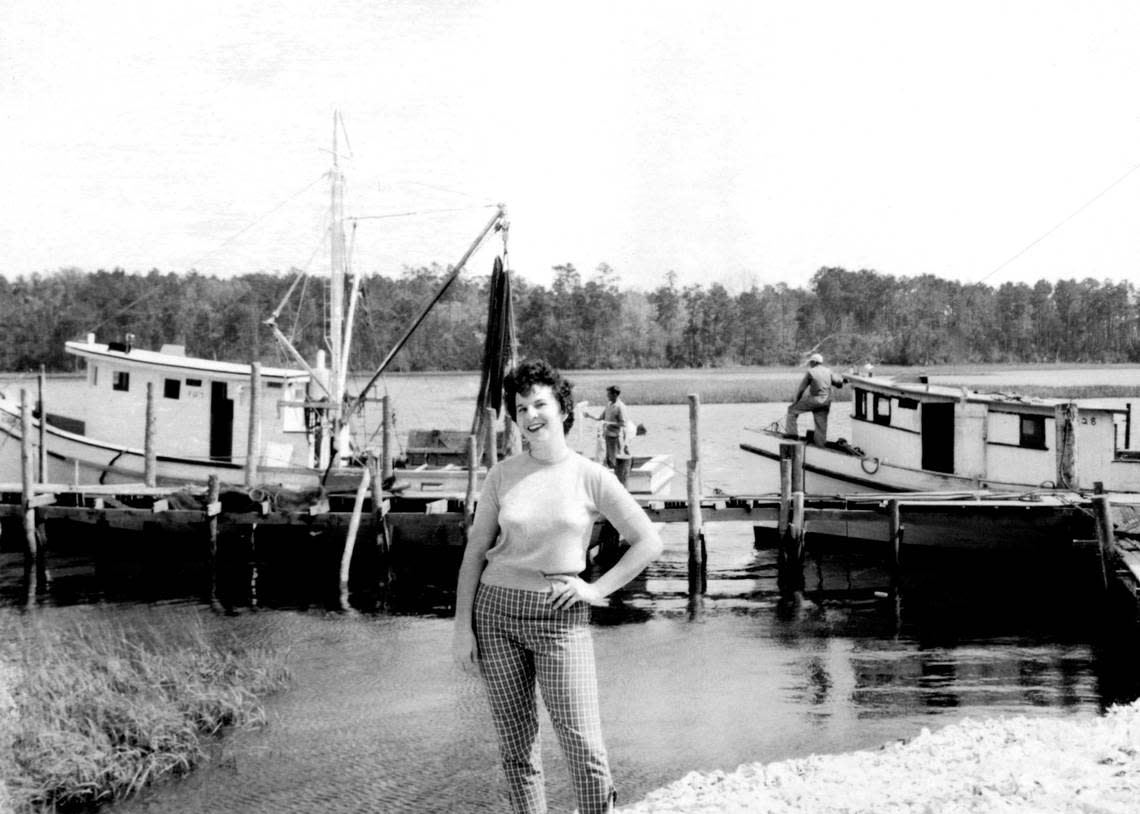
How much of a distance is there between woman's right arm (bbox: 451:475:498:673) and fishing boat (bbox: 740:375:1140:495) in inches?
590

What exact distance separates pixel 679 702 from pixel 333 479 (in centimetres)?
1049

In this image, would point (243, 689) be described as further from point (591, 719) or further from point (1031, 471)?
point (1031, 471)

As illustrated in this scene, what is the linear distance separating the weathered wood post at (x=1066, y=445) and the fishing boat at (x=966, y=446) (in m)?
0.02

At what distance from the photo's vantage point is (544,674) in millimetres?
4488

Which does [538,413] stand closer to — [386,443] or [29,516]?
[386,443]

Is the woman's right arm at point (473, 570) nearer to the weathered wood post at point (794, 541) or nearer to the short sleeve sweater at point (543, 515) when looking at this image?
the short sleeve sweater at point (543, 515)

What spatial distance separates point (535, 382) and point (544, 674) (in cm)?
112

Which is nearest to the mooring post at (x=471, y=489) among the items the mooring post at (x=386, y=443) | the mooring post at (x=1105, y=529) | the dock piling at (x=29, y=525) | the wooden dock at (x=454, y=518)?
the wooden dock at (x=454, y=518)

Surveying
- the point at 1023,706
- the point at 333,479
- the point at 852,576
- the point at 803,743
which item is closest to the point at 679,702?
the point at 803,743

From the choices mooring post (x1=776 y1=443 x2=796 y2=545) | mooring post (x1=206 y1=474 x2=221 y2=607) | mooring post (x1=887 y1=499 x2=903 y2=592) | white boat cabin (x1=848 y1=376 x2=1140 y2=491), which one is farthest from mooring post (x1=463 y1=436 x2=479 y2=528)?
white boat cabin (x1=848 y1=376 x2=1140 y2=491)

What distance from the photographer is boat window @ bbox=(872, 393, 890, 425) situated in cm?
2238

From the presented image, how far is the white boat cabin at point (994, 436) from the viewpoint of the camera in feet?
64.7

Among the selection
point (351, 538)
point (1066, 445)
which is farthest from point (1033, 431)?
point (351, 538)

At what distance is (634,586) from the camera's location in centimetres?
1909
